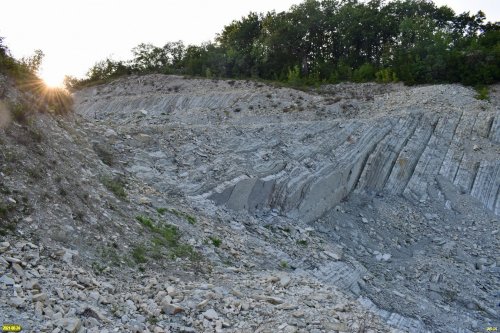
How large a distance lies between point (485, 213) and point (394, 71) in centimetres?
1456

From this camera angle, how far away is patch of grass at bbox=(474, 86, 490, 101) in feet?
81.1

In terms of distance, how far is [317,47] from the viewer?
123 feet

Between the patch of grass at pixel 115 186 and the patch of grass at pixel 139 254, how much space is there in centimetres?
235

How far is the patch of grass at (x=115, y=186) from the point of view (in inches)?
490

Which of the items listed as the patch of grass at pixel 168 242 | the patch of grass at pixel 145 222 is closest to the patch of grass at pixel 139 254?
the patch of grass at pixel 168 242

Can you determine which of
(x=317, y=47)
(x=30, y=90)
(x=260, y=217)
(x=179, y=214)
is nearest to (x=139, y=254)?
(x=179, y=214)

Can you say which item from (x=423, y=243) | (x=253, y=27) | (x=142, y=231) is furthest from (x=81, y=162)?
(x=253, y=27)

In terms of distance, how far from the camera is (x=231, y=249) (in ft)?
40.5

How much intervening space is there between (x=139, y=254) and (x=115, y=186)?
121 inches

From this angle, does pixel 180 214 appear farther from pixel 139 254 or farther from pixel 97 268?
pixel 97 268

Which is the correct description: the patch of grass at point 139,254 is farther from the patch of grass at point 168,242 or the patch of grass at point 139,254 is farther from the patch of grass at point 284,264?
the patch of grass at point 284,264

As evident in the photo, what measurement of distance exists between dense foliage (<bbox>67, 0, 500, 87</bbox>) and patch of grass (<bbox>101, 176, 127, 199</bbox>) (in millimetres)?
20064

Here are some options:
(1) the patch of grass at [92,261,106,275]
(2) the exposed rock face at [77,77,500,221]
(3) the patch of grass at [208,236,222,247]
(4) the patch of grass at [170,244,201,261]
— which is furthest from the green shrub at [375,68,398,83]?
(1) the patch of grass at [92,261,106,275]

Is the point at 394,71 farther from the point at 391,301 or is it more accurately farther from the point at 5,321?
the point at 5,321
